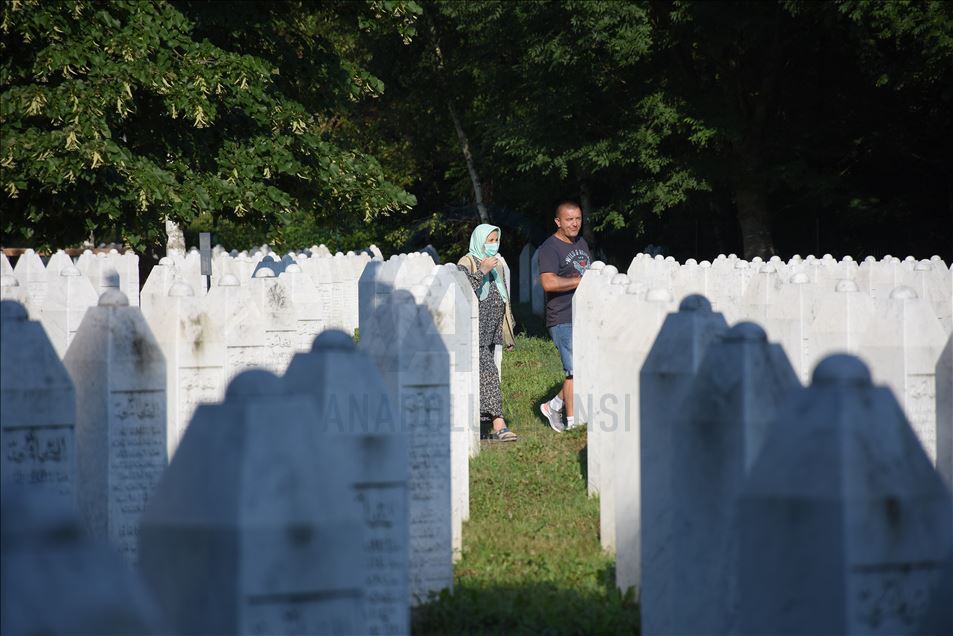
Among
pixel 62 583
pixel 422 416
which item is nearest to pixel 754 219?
pixel 422 416

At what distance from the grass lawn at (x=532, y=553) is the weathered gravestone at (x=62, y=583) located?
12.6 feet

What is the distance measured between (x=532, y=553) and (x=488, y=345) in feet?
15.4

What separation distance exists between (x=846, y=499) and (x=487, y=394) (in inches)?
369

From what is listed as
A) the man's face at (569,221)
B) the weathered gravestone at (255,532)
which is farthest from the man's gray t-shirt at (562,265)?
the weathered gravestone at (255,532)

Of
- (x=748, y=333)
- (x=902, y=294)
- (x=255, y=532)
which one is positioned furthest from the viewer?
(x=902, y=294)

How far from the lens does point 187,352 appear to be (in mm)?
7699

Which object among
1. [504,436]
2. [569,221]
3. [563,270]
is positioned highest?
[569,221]

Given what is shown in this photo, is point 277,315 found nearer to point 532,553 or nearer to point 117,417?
point 532,553

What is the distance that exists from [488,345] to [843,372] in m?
9.31

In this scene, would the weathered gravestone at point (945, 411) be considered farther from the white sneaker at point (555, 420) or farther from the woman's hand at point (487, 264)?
the white sneaker at point (555, 420)

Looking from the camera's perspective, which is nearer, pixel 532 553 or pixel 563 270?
pixel 532 553

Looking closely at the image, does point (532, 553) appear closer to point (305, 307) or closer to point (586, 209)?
point (305, 307)

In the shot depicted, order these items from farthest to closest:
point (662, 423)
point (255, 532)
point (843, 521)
Result: 1. point (662, 423)
2. point (843, 521)
3. point (255, 532)

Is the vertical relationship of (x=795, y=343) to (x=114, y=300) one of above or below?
below
